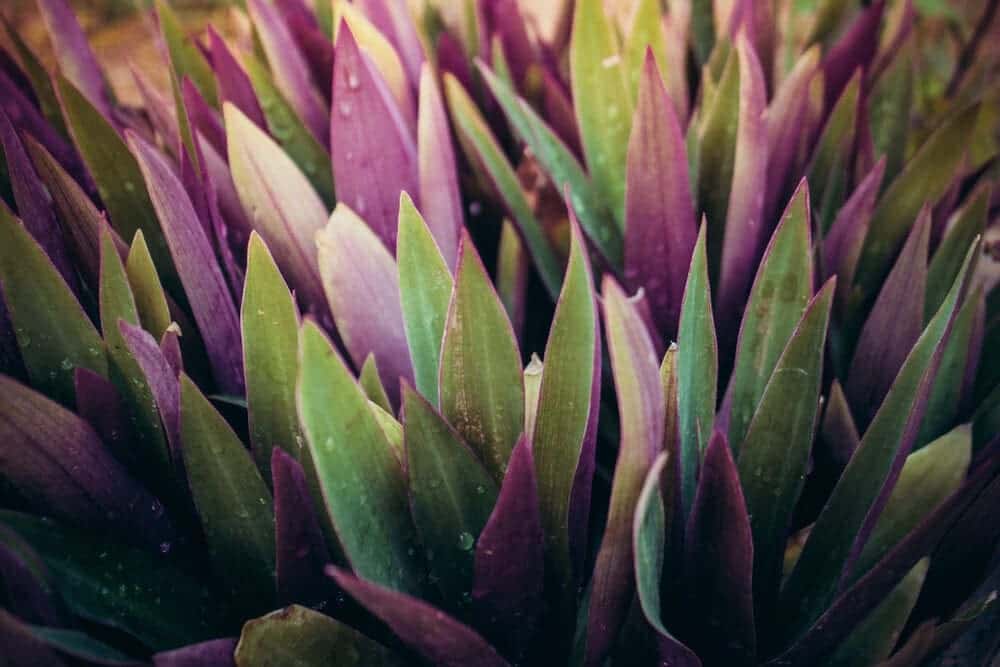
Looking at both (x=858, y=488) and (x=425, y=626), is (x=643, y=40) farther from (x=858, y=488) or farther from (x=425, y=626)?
(x=425, y=626)

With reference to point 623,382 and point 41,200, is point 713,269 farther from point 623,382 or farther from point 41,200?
point 41,200

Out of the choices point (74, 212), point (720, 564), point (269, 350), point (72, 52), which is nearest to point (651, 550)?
point (720, 564)

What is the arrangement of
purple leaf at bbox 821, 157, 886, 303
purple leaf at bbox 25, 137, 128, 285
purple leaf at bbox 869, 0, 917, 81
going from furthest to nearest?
purple leaf at bbox 869, 0, 917, 81 < purple leaf at bbox 821, 157, 886, 303 < purple leaf at bbox 25, 137, 128, 285

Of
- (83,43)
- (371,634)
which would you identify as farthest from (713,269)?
(83,43)

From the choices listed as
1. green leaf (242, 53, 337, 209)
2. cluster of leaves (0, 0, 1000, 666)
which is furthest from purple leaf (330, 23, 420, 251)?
green leaf (242, 53, 337, 209)

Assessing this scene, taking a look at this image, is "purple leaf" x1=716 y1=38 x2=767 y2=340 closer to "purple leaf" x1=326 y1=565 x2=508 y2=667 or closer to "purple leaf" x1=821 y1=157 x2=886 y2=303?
"purple leaf" x1=821 y1=157 x2=886 y2=303

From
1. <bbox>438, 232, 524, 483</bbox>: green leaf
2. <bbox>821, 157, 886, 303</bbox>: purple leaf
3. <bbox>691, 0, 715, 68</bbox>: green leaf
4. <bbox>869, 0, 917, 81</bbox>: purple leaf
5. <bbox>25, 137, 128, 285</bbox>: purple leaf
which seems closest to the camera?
<bbox>438, 232, 524, 483</bbox>: green leaf

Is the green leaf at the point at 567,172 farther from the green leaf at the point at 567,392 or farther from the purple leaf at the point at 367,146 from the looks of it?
the green leaf at the point at 567,392
